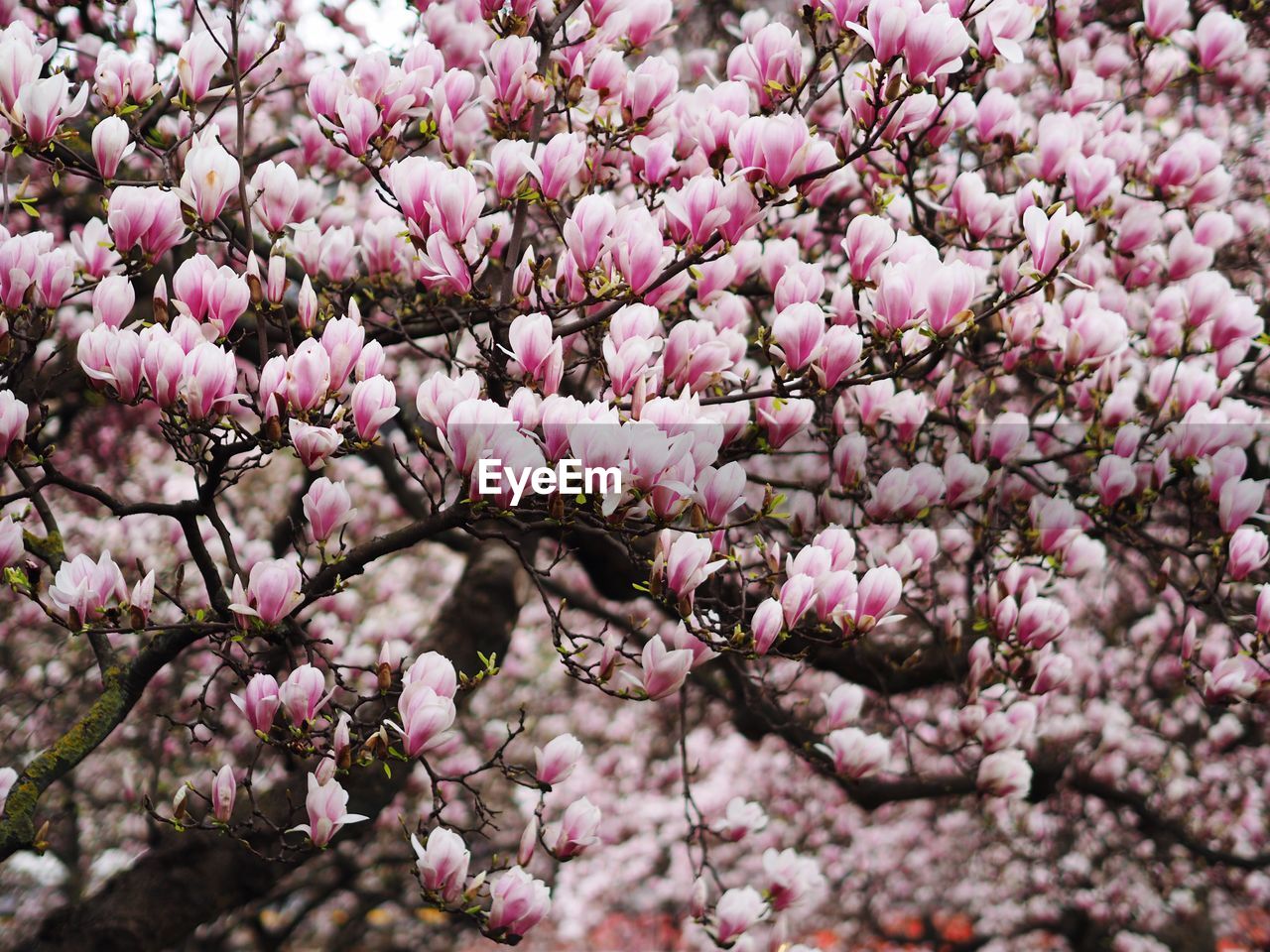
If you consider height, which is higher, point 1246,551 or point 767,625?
point 1246,551

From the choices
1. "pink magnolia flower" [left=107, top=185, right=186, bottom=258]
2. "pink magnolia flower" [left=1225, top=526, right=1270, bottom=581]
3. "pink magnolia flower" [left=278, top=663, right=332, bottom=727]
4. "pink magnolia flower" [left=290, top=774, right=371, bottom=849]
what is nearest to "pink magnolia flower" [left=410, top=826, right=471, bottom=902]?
"pink magnolia flower" [left=290, top=774, right=371, bottom=849]

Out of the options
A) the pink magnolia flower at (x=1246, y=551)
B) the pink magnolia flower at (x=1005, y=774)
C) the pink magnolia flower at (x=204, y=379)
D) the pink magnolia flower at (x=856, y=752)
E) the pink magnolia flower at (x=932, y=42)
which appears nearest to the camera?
the pink magnolia flower at (x=204, y=379)

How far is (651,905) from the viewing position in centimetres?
1075

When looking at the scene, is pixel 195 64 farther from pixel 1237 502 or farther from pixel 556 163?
pixel 1237 502

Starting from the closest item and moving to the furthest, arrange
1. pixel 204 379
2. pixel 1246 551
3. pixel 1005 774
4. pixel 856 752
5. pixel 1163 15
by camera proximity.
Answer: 1. pixel 204 379
2. pixel 1246 551
3. pixel 856 752
4. pixel 1005 774
5. pixel 1163 15

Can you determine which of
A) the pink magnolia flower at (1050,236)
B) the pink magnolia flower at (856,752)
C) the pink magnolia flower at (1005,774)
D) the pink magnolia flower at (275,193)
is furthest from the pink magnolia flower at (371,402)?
the pink magnolia flower at (1005,774)

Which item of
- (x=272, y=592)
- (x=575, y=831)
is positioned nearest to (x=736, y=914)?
(x=575, y=831)

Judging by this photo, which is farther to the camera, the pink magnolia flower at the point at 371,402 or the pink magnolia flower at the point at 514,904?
the pink magnolia flower at the point at 514,904

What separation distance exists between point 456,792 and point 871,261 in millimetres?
6193

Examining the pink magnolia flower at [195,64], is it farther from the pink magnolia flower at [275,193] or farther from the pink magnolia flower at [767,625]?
the pink magnolia flower at [767,625]

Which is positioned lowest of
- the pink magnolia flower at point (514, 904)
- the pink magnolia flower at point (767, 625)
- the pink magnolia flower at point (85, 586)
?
the pink magnolia flower at point (514, 904)

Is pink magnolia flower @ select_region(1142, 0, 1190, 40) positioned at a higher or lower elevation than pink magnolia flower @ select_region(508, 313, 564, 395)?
higher

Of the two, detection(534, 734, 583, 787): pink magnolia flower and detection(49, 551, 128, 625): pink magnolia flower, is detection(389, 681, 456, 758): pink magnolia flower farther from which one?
detection(49, 551, 128, 625): pink magnolia flower

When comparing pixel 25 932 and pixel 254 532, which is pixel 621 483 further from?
pixel 25 932
